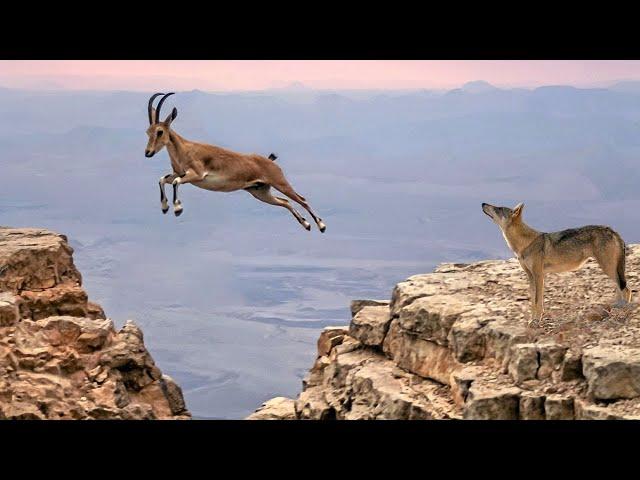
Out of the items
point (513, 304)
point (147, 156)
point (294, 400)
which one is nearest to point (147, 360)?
point (294, 400)

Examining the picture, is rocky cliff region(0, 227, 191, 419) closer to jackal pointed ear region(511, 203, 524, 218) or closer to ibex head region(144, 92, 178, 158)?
ibex head region(144, 92, 178, 158)

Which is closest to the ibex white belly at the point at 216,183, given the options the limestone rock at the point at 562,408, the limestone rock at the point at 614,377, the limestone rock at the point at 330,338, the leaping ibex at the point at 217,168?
the leaping ibex at the point at 217,168

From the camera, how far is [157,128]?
18.4 metres

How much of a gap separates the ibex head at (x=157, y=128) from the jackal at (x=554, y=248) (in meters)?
5.78

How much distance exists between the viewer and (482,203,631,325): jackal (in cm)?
1933

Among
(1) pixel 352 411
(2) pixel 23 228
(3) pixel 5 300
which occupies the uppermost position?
(2) pixel 23 228

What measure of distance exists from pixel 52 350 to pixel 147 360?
212 cm

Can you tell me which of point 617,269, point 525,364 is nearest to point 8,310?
point 525,364

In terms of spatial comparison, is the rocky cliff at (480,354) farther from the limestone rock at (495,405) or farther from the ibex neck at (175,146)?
the ibex neck at (175,146)

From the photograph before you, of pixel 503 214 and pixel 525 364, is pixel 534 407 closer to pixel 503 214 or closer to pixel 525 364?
pixel 525 364

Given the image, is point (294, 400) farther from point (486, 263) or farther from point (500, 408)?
point (500, 408)

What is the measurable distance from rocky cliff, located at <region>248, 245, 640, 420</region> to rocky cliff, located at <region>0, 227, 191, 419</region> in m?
3.10

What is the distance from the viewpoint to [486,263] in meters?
24.3

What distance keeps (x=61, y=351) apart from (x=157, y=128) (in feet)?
15.7
